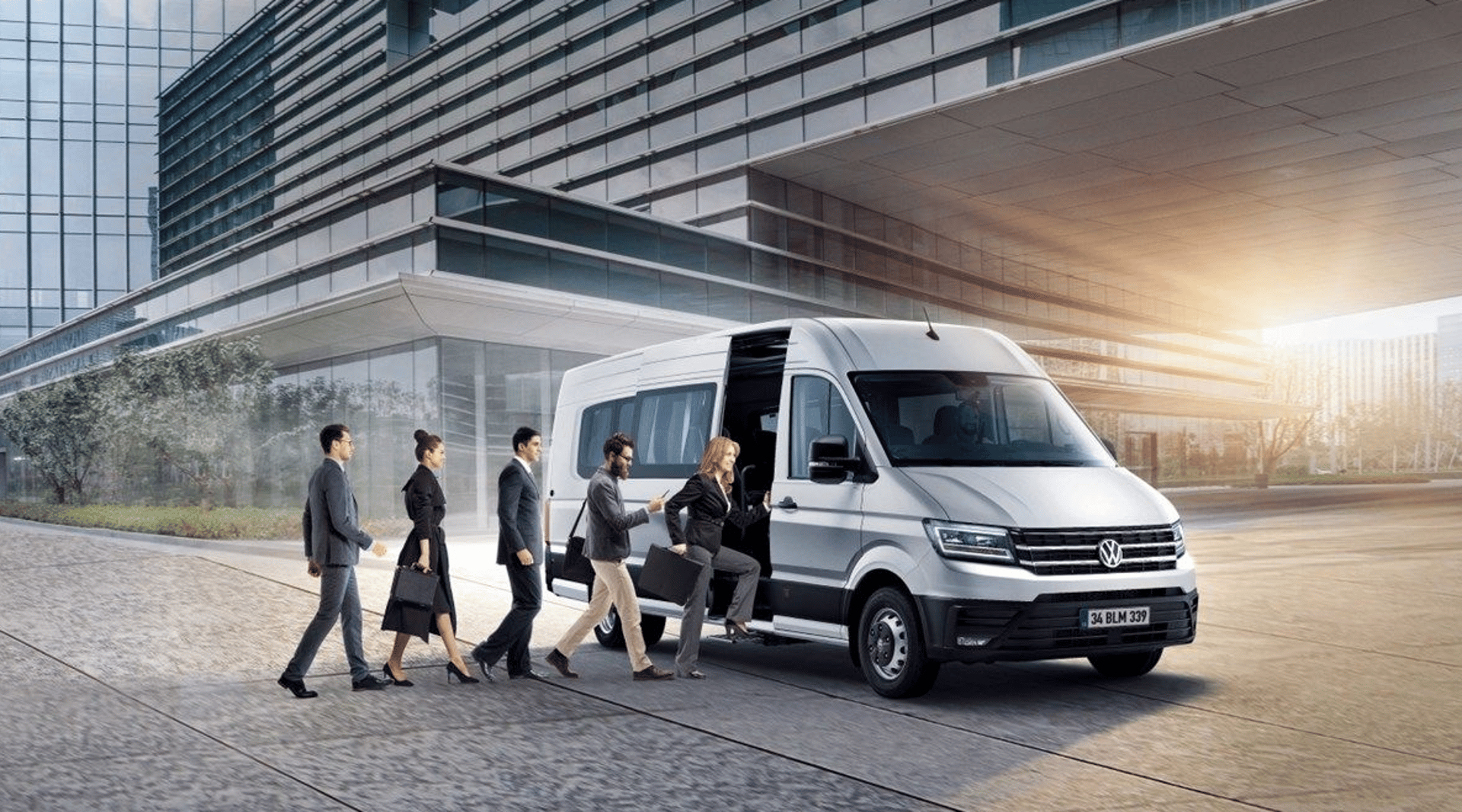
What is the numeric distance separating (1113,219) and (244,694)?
35.2 meters

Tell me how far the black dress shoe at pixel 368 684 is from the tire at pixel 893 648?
3.02 metres

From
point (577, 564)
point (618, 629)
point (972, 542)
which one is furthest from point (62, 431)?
point (972, 542)

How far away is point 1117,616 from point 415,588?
4.27 meters

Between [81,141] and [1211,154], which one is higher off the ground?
[81,141]

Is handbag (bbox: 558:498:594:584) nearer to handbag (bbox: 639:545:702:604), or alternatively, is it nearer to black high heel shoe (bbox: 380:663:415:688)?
handbag (bbox: 639:545:702:604)

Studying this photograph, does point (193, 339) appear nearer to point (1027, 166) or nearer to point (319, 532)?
point (1027, 166)

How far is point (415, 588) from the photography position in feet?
29.1

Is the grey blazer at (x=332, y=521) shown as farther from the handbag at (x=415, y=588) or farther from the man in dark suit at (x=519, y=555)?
the man in dark suit at (x=519, y=555)

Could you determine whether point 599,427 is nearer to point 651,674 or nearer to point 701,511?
point 701,511

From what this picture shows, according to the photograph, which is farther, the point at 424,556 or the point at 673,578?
the point at 673,578

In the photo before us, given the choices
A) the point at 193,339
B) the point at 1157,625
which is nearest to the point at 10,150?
the point at 193,339

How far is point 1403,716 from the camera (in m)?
7.90

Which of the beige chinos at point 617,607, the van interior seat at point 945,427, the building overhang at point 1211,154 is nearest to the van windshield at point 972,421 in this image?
the van interior seat at point 945,427

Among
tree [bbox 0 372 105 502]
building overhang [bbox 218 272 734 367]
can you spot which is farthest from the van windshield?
tree [bbox 0 372 105 502]
